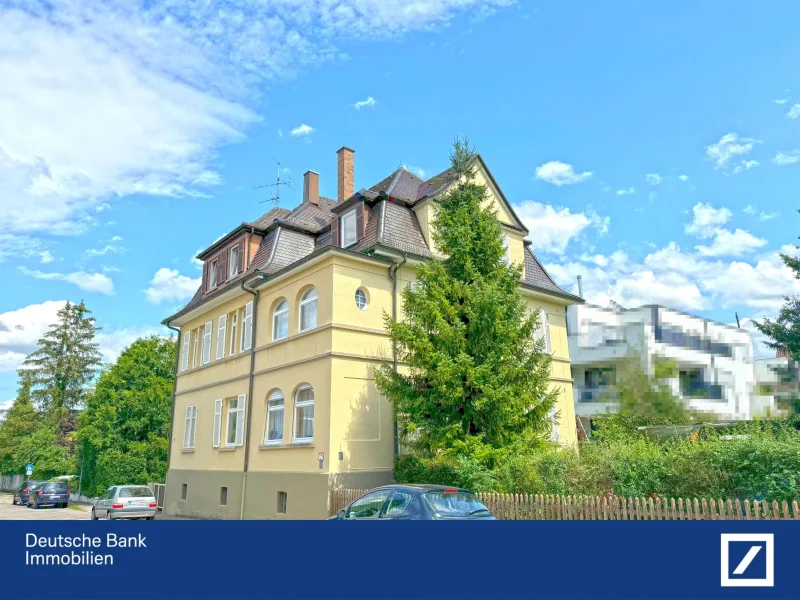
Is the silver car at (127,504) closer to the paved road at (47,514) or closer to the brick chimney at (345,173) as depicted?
the paved road at (47,514)

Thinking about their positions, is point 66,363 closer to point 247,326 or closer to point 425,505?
point 247,326

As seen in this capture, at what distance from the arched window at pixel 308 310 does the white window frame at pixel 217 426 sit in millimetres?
6647

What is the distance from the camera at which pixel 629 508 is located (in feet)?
38.8

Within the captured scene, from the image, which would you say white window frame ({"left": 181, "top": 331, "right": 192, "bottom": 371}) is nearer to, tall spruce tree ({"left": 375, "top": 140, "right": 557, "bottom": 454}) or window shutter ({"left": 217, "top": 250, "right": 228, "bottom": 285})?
window shutter ({"left": 217, "top": 250, "right": 228, "bottom": 285})

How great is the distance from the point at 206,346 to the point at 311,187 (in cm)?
876

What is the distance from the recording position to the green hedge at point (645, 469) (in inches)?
454

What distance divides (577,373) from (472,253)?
96.1 feet

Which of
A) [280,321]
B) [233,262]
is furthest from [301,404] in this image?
[233,262]

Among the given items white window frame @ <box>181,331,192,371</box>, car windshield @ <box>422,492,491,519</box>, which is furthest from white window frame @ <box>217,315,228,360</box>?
car windshield @ <box>422,492,491,519</box>

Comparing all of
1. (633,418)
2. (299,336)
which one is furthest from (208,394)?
(633,418)

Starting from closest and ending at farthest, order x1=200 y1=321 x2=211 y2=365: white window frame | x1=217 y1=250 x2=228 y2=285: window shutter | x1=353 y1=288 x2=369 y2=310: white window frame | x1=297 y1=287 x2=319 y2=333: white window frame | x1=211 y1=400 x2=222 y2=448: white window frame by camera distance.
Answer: x1=353 y1=288 x2=369 y2=310: white window frame < x1=297 y1=287 x2=319 y2=333: white window frame < x1=211 y1=400 x2=222 y2=448: white window frame < x1=217 y1=250 x2=228 y2=285: window shutter < x1=200 y1=321 x2=211 y2=365: white window frame

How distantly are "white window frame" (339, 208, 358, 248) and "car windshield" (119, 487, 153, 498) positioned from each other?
37.8ft

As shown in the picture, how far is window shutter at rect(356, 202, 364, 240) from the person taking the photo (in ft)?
74.2
